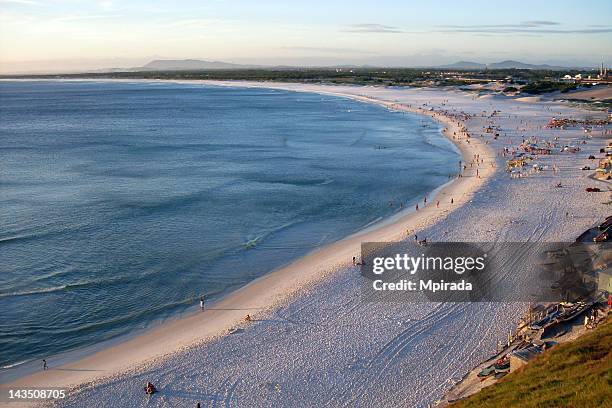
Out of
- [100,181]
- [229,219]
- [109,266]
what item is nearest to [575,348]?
[109,266]

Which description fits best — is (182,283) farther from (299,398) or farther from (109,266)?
(299,398)

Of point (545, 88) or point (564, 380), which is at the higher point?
point (545, 88)

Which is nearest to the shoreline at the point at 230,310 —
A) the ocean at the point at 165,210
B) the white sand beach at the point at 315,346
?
the white sand beach at the point at 315,346

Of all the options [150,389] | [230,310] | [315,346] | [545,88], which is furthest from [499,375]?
[545,88]

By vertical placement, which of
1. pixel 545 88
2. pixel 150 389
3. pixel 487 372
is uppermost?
pixel 545 88

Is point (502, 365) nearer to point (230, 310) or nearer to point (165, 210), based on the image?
point (230, 310)

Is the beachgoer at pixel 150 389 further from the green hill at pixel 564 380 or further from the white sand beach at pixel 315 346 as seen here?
the green hill at pixel 564 380
